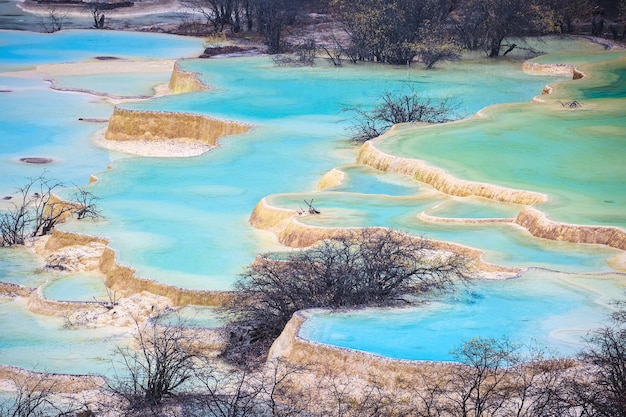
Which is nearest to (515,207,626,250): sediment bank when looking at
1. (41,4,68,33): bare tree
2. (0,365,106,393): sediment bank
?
(0,365,106,393): sediment bank

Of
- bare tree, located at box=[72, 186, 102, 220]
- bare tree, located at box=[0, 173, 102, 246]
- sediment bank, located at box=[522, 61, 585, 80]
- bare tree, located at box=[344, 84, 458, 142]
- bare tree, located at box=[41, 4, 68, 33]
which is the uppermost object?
sediment bank, located at box=[522, 61, 585, 80]

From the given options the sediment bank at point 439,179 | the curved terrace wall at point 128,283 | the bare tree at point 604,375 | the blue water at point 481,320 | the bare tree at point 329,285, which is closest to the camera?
the bare tree at point 604,375

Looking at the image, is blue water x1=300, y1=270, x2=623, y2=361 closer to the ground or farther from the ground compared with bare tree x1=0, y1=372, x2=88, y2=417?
farther from the ground

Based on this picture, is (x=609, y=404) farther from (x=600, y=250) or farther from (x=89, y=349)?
(x=89, y=349)

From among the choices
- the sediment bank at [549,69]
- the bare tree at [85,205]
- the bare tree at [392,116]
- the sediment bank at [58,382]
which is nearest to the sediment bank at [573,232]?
the sediment bank at [58,382]

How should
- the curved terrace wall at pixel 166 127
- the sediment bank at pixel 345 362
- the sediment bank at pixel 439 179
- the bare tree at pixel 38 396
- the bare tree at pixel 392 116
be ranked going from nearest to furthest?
the sediment bank at pixel 345 362
the bare tree at pixel 38 396
the sediment bank at pixel 439 179
the bare tree at pixel 392 116
the curved terrace wall at pixel 166 127

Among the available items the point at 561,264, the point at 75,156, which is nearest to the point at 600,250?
the point at 561,264

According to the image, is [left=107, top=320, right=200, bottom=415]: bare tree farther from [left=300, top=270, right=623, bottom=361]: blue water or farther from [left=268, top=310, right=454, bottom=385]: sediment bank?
[left=300, top=270, right=623, bottom=361]: blue water

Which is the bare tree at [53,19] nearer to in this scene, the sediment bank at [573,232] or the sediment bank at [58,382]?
the sediment bank at [573,232]
